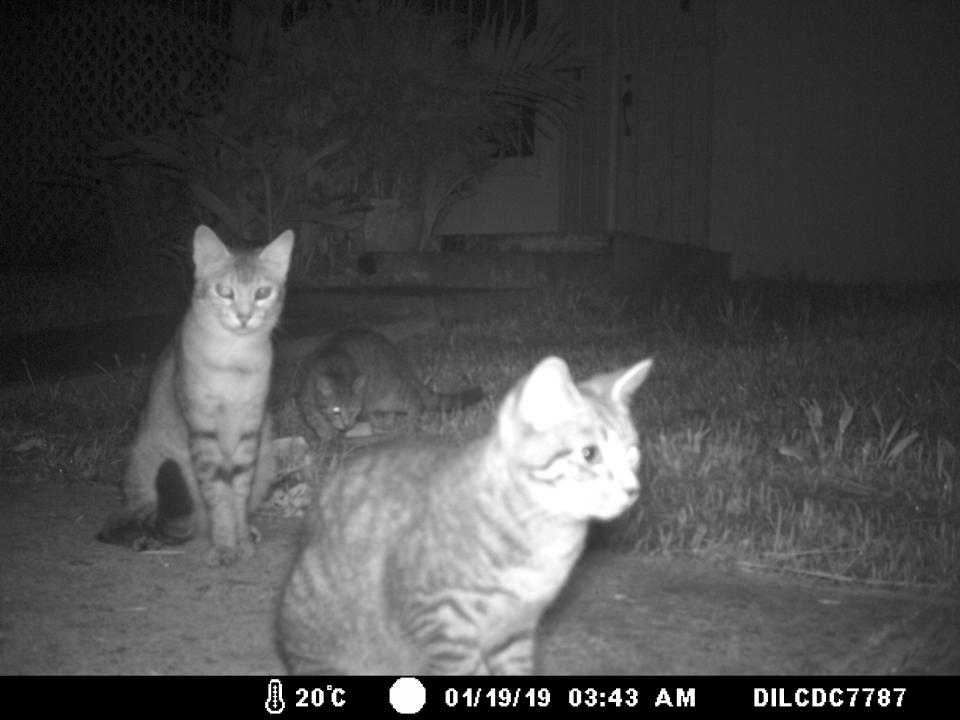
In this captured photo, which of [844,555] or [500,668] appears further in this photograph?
[844,555]

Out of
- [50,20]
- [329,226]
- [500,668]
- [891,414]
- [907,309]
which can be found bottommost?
[500,668]

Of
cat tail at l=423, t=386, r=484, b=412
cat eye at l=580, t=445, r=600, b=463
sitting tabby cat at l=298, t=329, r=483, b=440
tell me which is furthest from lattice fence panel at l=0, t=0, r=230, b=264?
cat eye at l=580, t=445, r=600, b=463

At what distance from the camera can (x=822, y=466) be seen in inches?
195

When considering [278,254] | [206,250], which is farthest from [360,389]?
[206,250]

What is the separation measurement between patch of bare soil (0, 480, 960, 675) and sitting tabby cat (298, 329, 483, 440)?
2.37 meters

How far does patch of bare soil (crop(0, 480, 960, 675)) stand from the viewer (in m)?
3.05

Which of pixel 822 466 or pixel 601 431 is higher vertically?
pixel 601 431

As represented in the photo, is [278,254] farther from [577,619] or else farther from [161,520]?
[577,619]

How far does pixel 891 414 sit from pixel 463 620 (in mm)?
3996

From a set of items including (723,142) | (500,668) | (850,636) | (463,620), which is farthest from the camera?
(723,142)

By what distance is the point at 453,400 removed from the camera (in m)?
6.50

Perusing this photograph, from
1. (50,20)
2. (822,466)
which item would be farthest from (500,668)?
(50,20)

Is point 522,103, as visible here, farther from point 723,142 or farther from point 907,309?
point 907,309
